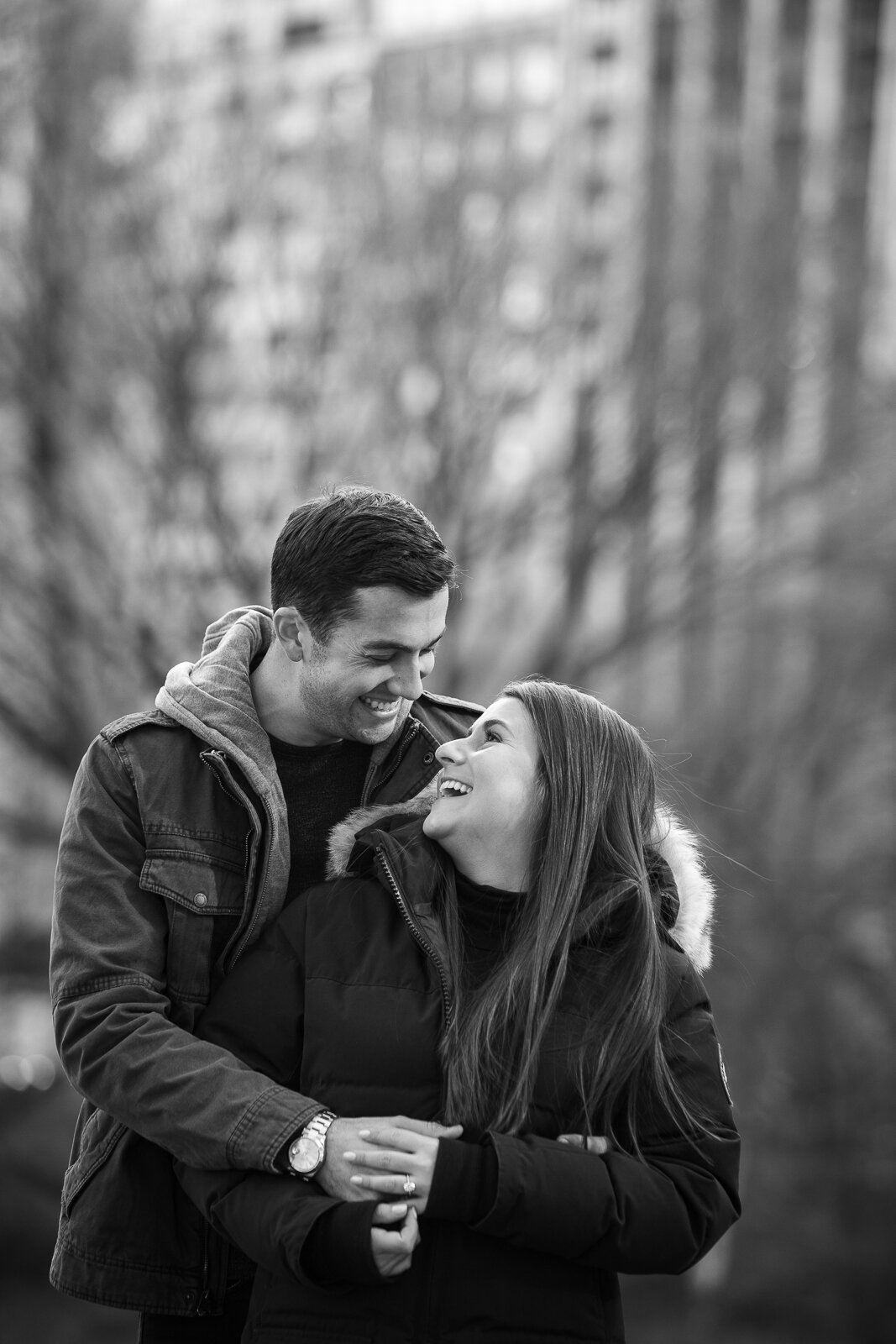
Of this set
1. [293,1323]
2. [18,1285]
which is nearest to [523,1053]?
[293,1323]

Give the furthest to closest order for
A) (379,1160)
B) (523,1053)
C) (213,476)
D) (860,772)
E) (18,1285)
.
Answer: (860,772)
(18,1285)
(213,476)
(523,1053)
(379,1160)

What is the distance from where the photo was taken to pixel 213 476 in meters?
10.4

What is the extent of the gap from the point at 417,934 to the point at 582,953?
303mm

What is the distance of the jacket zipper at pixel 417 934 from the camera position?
2.41m

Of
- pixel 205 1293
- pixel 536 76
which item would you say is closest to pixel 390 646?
pixel 205 1293

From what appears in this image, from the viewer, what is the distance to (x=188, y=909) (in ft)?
8.27

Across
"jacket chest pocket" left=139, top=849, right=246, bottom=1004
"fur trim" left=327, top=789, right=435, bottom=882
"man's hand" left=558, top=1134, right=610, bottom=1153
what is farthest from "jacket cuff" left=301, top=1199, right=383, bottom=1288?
"fur trim" left=327, top=789, right=435, bottom=882

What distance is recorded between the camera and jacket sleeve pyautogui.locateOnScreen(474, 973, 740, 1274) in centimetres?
222

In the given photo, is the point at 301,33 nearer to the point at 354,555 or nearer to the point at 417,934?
the point at 354,555

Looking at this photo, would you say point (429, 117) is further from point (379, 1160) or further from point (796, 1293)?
point (796, 1293)

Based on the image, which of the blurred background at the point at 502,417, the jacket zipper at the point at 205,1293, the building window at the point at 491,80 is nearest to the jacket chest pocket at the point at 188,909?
the jacket zipper at the point at 205,1293

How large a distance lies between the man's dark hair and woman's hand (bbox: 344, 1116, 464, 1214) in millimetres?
948

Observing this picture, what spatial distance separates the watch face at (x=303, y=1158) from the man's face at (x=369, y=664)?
2.66 ft

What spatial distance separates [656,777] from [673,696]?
32.5 ft
